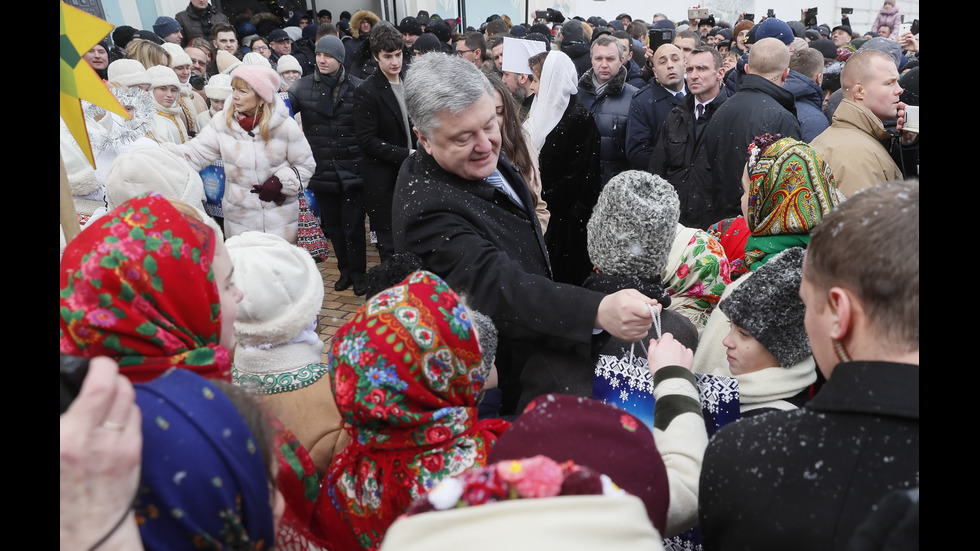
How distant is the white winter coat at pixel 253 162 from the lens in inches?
176

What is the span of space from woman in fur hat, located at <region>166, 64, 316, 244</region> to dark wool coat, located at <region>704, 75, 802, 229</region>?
9.44 ft

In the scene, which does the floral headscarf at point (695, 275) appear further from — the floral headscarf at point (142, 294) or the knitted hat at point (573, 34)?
the knitted hat at point (573, 34)

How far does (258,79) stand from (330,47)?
4.25 feet

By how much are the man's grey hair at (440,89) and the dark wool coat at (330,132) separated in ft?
11.5

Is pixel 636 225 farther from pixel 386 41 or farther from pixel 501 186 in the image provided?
pixel 386 41

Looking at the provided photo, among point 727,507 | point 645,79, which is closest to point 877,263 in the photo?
point 727,507

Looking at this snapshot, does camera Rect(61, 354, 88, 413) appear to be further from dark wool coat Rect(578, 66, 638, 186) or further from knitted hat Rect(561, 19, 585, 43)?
knitted hat Rect(561, 19, 585, 43)

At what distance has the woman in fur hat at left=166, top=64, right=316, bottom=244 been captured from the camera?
4418 mm

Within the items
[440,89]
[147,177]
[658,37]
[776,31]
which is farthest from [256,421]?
[776,31]

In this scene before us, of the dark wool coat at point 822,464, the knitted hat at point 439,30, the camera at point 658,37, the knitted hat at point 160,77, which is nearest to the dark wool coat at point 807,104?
the camera at point 658,37

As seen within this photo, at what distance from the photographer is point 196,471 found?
3.05 feet

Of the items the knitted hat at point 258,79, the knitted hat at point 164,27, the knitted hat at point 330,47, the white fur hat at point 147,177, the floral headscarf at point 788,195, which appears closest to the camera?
the floral headscarf at point 788,195
